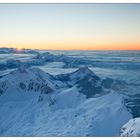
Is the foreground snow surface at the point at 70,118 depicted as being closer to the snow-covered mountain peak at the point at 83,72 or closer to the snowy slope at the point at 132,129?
the snowy slope at the point at 132,129

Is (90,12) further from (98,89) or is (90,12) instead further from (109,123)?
(109,123)

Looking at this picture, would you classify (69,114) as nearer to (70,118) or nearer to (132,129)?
(70,118)

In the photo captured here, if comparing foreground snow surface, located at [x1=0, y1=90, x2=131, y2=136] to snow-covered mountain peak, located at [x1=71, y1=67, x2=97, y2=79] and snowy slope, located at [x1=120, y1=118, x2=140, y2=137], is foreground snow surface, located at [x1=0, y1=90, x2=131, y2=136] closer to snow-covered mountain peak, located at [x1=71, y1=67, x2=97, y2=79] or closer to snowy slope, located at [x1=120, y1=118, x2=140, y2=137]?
snowy slope, located at [x1=120, y1=118, x2=140, y2=137]

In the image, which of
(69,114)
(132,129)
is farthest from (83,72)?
(132,129)

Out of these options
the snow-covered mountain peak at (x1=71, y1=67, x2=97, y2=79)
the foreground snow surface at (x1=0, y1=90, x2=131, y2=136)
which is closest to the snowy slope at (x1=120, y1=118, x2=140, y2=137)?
the foreground snow surface at (x1=0, y1=90, x2=131, y2=136)

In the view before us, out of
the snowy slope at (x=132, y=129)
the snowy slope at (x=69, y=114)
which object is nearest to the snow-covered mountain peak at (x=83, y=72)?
the snowy slope at (x=69, y=114)
